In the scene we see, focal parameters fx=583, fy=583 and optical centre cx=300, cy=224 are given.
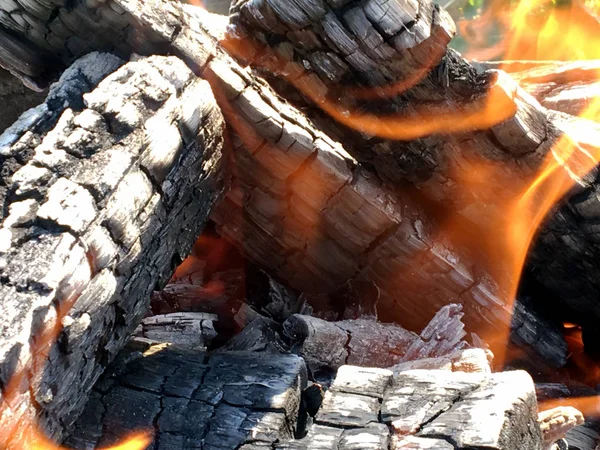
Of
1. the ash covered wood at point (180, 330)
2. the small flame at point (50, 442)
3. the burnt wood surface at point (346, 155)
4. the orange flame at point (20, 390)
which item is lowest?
the ash covered wood at point (180, 330)

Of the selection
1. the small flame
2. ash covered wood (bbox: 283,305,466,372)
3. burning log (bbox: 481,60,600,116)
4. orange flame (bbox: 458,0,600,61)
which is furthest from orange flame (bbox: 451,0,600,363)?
orange flame (bbox: 458,0,600,61)

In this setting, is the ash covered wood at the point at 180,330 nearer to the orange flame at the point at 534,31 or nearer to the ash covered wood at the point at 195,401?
the ash covered wood at the point at 195,401

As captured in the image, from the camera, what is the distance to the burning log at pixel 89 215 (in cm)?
225

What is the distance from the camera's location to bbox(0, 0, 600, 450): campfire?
252 cm

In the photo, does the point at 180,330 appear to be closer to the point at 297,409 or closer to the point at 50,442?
the point at 297,409

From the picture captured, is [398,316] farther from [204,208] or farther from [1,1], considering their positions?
[1,1]

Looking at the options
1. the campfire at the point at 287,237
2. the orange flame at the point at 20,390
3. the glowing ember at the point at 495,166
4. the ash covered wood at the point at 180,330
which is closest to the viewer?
the orange flame at the point at 20,390

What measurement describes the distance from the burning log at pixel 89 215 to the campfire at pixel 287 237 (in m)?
0.01

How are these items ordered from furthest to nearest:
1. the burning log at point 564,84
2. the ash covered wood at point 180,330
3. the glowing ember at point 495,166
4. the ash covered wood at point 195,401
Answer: the burning log at point 564,84 → the ash covered wood at point 180,330 → the glowing ember at point 495,166 → the ash covered wood at point 195,401

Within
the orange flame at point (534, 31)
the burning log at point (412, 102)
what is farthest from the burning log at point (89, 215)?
the orange flame at point (534, 31)

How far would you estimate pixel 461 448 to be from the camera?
2383mm

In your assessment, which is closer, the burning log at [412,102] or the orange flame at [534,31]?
the burning log at [412,102]

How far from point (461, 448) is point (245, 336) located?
1.63 m

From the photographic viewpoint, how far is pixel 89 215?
8.13 ft
